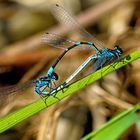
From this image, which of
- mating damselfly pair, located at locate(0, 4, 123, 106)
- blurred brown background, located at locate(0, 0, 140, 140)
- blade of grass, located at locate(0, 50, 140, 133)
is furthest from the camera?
blurred brown background, located at locate(0, 0, 140, 140)

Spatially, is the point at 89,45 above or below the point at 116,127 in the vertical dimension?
above

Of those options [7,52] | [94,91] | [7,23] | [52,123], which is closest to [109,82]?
[94,91]

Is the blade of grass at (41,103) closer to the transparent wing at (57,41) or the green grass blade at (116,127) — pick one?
the green grass blade at (116,127)

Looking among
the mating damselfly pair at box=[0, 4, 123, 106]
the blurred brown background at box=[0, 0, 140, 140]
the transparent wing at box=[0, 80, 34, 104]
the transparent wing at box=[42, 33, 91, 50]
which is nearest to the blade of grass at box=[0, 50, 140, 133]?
the mating damselfly pair at box=[0, 4, 123, 106]

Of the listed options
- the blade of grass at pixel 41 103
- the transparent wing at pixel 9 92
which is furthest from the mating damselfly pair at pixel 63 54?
the blade of grass at pixel 41 103

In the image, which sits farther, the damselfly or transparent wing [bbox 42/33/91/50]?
transparent wing [bbox 42/33/91/50]

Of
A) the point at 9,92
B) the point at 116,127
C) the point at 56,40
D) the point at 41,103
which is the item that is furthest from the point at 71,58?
the point at 41,103

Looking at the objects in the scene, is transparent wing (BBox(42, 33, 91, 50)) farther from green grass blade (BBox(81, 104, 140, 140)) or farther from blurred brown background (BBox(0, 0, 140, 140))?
green grass blade (BBox(81, 104, 140, 140))

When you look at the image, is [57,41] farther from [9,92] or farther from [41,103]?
[41,103]

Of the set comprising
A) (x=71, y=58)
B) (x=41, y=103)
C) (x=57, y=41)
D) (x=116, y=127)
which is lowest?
(x=116, y=127)

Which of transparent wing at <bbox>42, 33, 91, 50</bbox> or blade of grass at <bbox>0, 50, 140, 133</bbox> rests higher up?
transparent wing at <bbox>42, 33, 91, 50</bbox>
